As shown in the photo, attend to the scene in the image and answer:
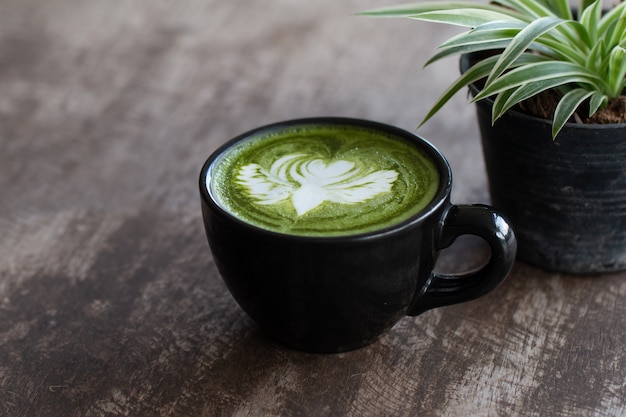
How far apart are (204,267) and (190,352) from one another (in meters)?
0.17

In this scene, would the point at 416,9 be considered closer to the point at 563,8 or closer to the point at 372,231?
the point at 563,8

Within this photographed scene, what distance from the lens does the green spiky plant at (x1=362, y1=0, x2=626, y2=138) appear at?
90 centimetres

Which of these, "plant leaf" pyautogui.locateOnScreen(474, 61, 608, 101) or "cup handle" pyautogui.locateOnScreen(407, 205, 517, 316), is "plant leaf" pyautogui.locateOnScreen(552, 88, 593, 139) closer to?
"plant leaf" pyautogui.locateOnScreen(474, 61, 608, 101)

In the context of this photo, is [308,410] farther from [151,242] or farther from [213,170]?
[151,242]

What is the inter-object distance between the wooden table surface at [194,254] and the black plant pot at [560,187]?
37 millimetres

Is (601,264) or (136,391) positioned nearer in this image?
(136,391)

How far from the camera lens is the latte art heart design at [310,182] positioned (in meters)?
0.88

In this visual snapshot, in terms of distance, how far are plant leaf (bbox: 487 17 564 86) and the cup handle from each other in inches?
5.9

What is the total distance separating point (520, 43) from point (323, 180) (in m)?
0.25

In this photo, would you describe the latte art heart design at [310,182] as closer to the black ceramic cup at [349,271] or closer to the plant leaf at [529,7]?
the black ceramic cup at [349,271]

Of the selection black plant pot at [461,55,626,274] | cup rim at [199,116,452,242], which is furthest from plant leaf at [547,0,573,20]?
cup rim at [199,116,452,242]

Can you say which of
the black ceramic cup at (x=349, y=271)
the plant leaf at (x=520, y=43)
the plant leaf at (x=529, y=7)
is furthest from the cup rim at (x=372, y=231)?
the plant leaf at (x=529, y=7)

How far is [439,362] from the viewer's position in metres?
0.90

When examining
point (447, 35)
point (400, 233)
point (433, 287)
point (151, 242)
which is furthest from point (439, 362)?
point (447, 35)
